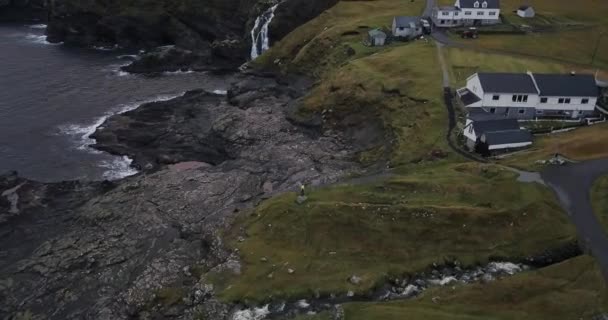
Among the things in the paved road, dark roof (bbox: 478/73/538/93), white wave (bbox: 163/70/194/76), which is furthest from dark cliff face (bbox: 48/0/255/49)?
the paved road

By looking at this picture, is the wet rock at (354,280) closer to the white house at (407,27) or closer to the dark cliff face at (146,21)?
the white house at (407,27)

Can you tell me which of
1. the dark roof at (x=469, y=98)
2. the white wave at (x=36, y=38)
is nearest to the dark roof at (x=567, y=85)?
the dark roof at (x=469, y=98)

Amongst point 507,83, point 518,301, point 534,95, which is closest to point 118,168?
point 507,83

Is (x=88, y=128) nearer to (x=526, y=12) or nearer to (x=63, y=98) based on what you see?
(x=63, y=98)

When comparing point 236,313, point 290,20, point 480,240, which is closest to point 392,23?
point 290,20

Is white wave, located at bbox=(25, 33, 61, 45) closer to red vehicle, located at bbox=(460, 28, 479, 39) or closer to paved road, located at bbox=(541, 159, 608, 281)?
red vehicle, located at bbox=(460, 28, 479, 39)

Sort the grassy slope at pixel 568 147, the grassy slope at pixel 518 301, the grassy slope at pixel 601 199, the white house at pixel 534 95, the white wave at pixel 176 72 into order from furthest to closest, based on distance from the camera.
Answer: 1. the white wave at pixel 176 72
2. the white house at pixel 534 95
3. the grassy slope at pixel 568 147
4. the grassy slope at pixel 601 199
5. the grassy slope at pixel 518 301

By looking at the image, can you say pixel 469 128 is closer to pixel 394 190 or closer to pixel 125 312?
pixel 394 190
